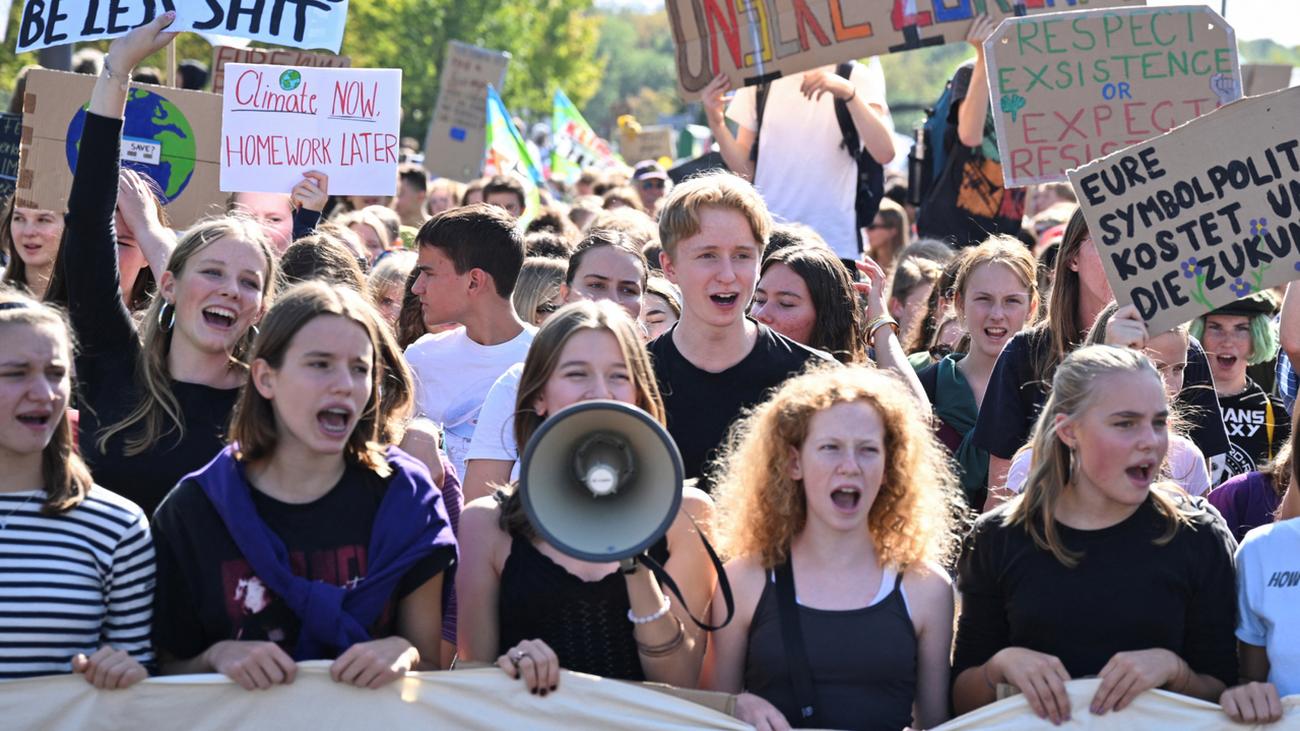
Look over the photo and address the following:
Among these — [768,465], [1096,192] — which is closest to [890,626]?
[768,465]

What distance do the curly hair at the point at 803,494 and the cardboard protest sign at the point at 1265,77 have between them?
8.55 m

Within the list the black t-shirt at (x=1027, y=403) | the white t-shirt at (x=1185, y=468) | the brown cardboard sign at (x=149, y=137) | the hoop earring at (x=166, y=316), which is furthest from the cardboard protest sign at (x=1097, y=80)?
the brown cardboard sign at (x=149, y=137)

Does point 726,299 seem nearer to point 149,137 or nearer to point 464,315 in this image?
point 464,315

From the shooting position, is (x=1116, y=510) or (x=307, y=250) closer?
(x=1116, y=510)

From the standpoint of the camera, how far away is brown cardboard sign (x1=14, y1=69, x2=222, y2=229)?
20.5 feet

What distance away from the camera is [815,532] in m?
3.84

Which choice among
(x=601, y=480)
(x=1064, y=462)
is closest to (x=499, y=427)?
(x=601, y=480)

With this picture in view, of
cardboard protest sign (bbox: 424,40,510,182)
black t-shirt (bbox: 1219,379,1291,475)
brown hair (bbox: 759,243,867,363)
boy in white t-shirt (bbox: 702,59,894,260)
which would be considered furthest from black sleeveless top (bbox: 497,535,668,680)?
cardboard protest sign (bbox: 424,40,510,182)

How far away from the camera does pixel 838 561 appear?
379 cm

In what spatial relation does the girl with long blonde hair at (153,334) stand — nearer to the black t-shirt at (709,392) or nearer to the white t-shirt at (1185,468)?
the black t-shirt at (709,392)

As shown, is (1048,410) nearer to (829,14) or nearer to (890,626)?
(890,626)

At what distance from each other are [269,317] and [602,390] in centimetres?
79

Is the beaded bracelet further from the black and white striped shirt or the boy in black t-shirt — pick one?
the black and white striped shirt

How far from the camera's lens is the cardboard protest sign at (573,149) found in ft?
51.6
